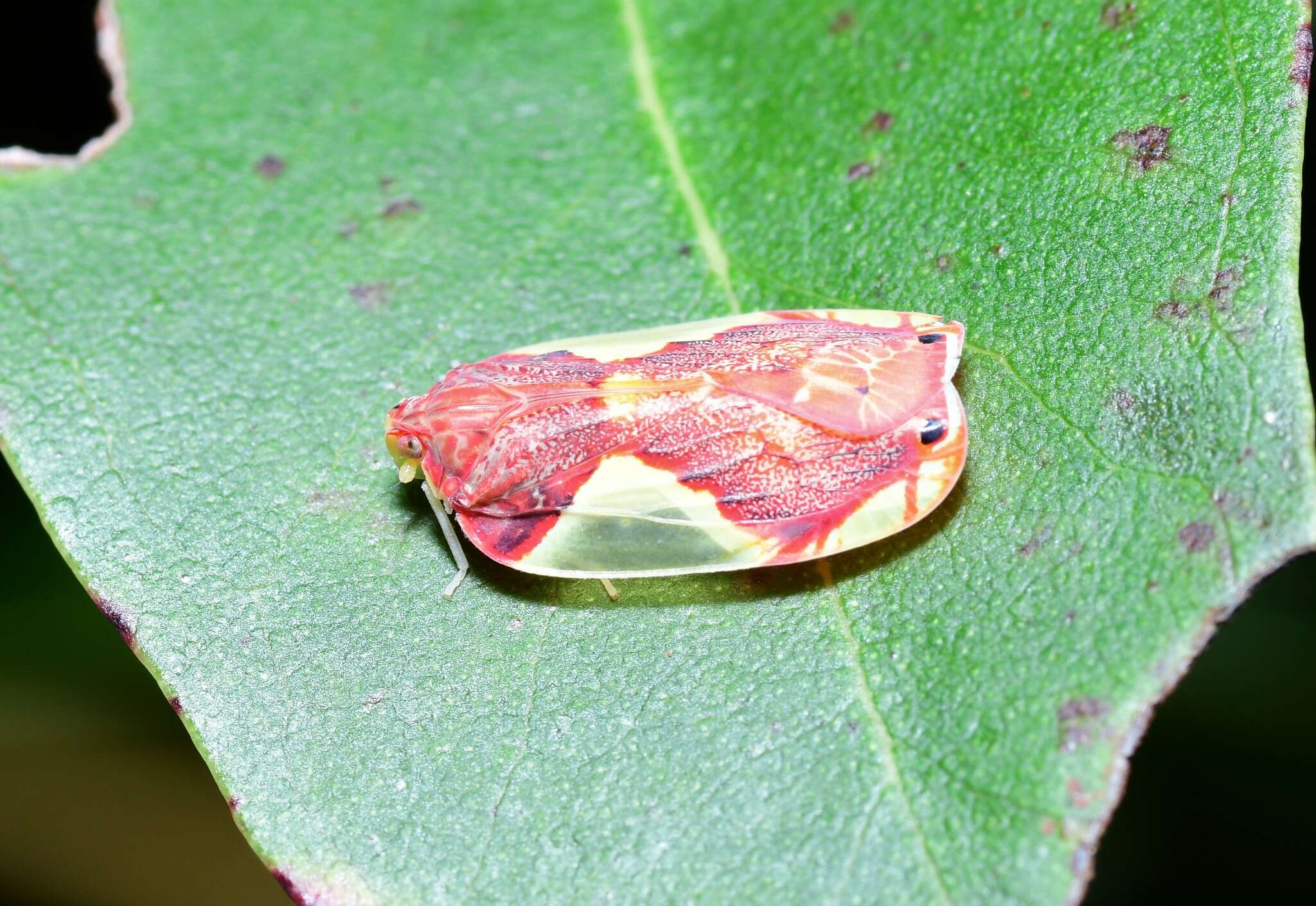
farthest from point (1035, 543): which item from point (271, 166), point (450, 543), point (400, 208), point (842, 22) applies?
point (271, 166)

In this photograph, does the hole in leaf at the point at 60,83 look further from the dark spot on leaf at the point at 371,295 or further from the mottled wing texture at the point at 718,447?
the mottled wing texture at the point at 718,447

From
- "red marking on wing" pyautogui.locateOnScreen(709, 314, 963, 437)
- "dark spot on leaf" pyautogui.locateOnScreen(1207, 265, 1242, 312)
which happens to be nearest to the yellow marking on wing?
"red marking on wing" pyautogui.locateOnScreen(709, 314, 963, 437)

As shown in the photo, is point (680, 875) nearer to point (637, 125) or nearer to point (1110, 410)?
point (1110, 410)

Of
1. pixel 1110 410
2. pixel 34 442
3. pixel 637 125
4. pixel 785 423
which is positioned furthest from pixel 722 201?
pixel 34 442

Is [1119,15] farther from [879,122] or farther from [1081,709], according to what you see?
[1081,709]

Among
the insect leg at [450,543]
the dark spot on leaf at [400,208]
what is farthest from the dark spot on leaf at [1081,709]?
the dark spot on leaf at [400,208]
